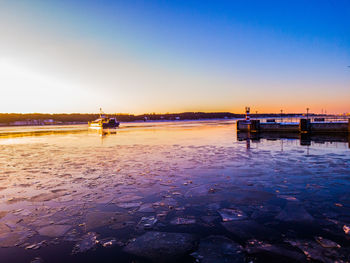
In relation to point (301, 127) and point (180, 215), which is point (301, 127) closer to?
point (301, 127)

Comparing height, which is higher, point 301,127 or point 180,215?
point 301,127

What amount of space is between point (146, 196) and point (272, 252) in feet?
9.96

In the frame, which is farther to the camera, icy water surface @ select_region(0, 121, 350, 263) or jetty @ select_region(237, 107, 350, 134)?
jetty @ select_region(237, 107, 350, 134)

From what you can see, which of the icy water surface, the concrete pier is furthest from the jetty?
the icy water surface

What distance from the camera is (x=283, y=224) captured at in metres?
3.62

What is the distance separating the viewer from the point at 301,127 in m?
21.3

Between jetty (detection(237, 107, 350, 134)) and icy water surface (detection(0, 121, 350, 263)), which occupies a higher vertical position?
jetty (detection(237, 107, 350, 134))

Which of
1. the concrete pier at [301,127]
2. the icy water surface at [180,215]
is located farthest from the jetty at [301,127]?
the icy water surface at [180,215]

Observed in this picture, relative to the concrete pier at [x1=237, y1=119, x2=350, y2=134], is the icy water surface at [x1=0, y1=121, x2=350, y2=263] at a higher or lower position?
lower

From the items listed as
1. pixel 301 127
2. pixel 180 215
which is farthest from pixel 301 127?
pixel 180 215

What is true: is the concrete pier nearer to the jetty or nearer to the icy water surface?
the jetty

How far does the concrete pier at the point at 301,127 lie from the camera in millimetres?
19891

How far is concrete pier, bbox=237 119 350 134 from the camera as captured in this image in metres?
19.9

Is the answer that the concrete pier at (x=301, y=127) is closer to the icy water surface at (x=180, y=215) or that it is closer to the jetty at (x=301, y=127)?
the jetty at (x=301, y=127)
